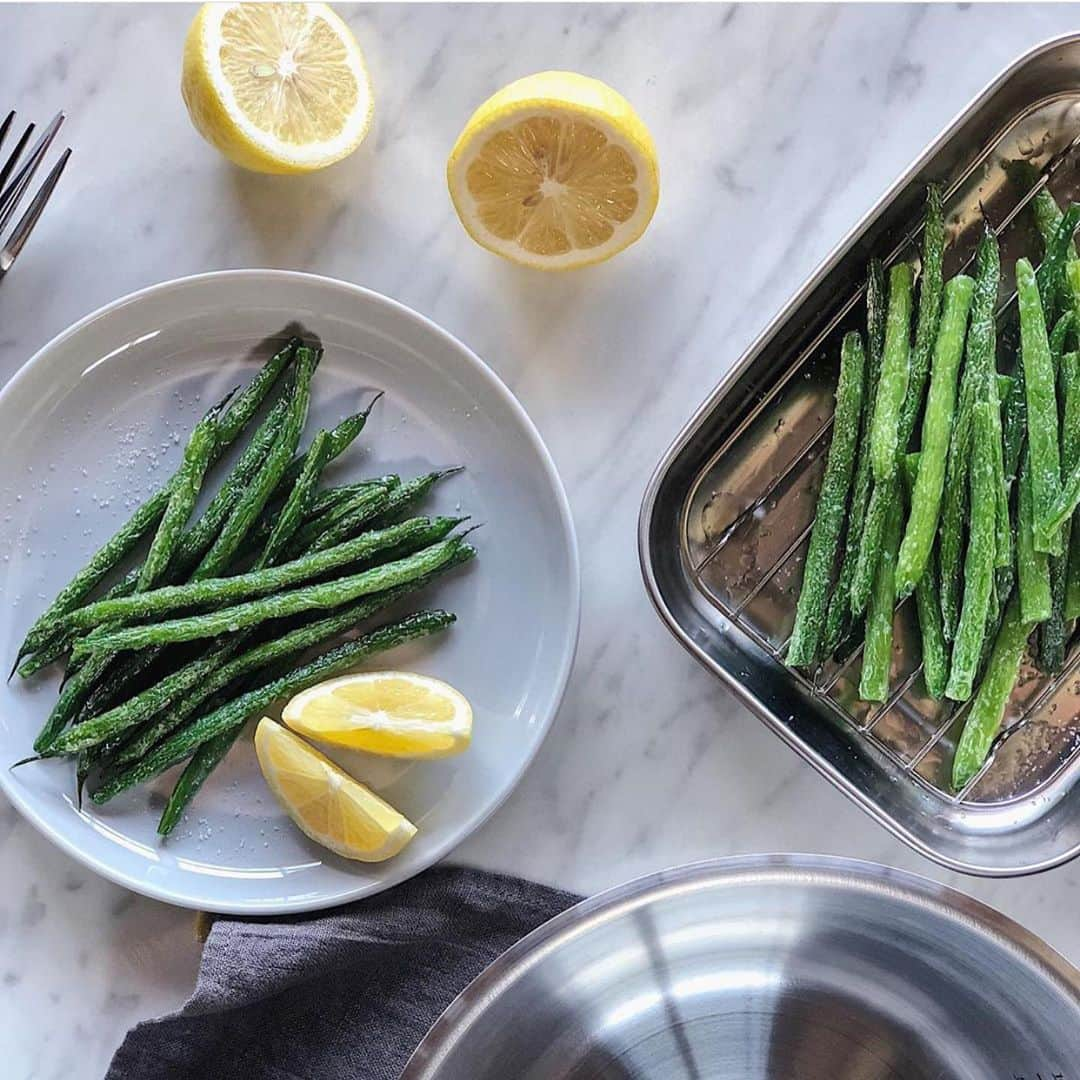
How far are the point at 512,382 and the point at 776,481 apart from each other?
0.38 meters

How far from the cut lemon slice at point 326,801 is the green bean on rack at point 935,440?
700 millimetres

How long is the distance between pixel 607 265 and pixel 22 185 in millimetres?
759

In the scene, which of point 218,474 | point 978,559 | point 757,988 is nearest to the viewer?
point 757,988

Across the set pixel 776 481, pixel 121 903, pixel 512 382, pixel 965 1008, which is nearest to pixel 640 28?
pixel 512 382

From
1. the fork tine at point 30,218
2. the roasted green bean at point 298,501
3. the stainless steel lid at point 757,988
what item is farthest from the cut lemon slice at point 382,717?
the fork tine at point 30,218

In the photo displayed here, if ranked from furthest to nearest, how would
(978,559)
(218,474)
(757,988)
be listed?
(218,474), (978,559), (757,988)

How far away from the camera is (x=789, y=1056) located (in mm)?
1285

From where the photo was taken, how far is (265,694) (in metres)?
1.50

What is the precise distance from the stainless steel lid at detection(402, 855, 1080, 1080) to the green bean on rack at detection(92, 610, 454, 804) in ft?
1.39

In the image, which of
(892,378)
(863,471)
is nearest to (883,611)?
(863,471)

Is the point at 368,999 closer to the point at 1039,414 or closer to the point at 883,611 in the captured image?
the point at 883,611

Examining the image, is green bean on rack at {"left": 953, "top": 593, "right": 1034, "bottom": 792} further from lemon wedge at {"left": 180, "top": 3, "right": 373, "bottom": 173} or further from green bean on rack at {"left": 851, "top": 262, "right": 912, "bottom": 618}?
lemon wedge at {"left": 180, "top": 3, "right": 373, "bottom": 173}

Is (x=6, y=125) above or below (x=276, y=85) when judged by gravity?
below

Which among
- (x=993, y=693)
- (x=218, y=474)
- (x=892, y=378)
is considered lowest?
(x=218, y=474)
